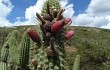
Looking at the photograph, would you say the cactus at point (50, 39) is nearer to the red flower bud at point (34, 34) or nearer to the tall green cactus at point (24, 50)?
the red flower bud at point (34, 34)

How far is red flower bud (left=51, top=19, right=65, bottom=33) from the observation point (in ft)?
11.9

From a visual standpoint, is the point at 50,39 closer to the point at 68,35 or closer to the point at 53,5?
the point at 68,35

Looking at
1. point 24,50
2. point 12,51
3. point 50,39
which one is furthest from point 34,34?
point 12,51

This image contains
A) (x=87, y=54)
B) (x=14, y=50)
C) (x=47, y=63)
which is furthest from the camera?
(x=87, y=54)

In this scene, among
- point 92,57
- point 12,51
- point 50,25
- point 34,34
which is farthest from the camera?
point 92,57

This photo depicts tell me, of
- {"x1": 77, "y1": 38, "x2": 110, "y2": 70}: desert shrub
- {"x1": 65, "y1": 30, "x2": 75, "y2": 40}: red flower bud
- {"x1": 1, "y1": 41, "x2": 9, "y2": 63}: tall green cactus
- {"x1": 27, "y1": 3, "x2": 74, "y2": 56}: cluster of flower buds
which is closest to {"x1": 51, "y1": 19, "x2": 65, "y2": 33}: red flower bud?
{"x1": 27, "y1": 3, "x2": 74, "y2": 56}: cluster of flower buds

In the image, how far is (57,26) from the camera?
3658mm

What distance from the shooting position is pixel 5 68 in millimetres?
5703

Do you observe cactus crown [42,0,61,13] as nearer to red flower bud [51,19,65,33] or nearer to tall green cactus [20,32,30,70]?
red flower bud [51,19,65,33]

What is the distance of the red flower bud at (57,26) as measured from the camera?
3633 millimetres

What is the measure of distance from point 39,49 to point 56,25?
31cm

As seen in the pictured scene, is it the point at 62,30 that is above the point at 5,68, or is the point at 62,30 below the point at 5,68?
above

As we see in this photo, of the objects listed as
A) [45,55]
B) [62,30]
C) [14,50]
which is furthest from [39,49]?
[14,50]

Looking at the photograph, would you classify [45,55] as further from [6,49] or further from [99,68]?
[99,68]
